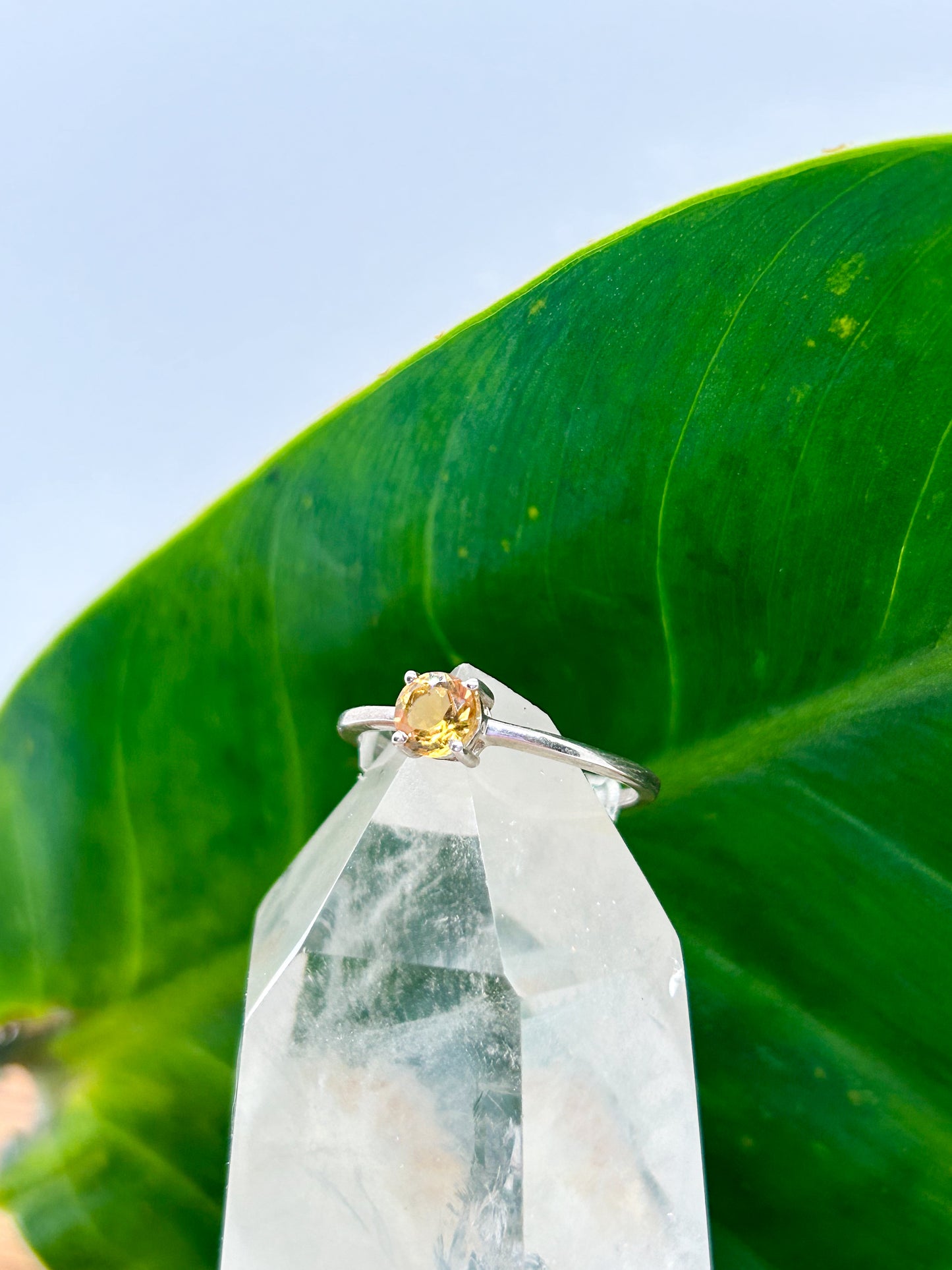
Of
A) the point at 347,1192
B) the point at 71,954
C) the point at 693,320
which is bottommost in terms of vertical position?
the point at 347,1192

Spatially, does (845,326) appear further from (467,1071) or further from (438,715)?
(467,1071)

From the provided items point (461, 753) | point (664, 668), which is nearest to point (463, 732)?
point (461, 753)

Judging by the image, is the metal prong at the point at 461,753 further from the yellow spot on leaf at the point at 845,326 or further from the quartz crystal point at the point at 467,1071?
the yellow spot on leaf at the point at 845,326

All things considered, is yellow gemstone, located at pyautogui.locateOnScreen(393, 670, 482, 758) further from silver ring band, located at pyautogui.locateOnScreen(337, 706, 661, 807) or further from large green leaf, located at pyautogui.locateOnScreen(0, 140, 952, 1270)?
large green leaf, located at pyautogui.locateOnScreen(0, 140, 952, 1270)

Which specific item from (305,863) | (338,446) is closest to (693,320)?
(338,446)

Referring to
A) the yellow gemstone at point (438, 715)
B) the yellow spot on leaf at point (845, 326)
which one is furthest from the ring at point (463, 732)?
the yellow spot on leaf at point (845, 326)

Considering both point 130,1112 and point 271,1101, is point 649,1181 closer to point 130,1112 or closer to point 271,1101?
point 271,1101
